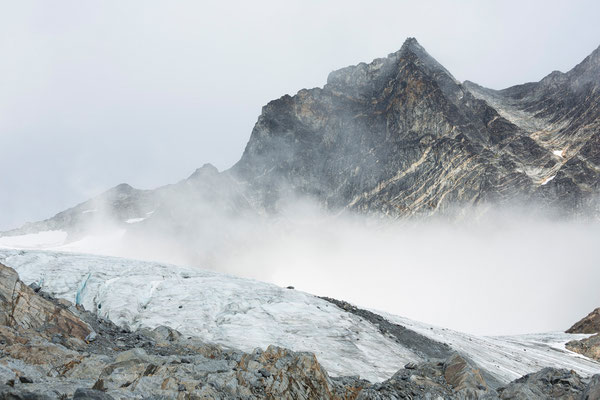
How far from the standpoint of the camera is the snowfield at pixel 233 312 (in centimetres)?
2628

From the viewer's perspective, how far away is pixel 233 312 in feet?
100

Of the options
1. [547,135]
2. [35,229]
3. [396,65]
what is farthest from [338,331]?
[35,229]

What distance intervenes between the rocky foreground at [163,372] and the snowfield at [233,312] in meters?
6.39

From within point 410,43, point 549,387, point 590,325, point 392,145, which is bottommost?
point 549,387

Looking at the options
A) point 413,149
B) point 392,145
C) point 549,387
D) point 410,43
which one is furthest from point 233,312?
point 410,43

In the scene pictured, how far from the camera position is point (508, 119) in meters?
154

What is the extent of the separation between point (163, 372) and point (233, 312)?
1777cm

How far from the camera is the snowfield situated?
2628cm

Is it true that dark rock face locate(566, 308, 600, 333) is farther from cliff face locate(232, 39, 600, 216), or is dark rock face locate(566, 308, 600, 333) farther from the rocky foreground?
cliff face locate(232, 39, 600, 216)

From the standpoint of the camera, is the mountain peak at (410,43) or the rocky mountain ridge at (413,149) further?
the mountain peak at (410,43)

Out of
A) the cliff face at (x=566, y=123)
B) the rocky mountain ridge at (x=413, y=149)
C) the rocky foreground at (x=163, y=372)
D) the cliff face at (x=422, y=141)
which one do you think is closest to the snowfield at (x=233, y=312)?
the rocky foreground at (x=163, y=372)

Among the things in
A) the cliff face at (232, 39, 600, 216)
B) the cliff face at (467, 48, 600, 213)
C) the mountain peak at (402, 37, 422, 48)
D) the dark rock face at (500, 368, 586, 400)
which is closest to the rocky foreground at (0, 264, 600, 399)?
the dark rock face at (500, 368, 586, 400)

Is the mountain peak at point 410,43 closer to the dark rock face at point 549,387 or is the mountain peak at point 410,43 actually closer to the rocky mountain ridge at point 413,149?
the rocky mountain ridge at point 413,149

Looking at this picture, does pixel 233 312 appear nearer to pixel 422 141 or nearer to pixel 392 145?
pixel 422 141
